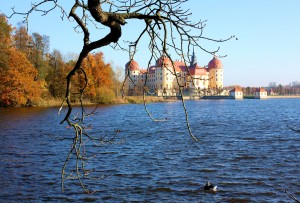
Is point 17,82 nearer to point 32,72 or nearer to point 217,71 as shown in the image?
point 32,72

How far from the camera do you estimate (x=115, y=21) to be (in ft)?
8.42

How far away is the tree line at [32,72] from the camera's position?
47719 millimetres

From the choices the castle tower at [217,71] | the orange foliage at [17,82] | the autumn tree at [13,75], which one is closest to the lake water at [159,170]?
the autumn tree at [13,75]

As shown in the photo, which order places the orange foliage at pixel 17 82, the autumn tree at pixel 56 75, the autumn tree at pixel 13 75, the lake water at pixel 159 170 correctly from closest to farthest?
the lake water at pixel 159 170 → the autumn tree at pixel 13 75 → the orange foliage at pixel 17 82 → the autumn tree at pixel 56 75

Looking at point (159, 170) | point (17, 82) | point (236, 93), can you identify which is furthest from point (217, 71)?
point (159, 170)

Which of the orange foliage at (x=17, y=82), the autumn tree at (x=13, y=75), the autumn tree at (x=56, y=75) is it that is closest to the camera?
the autumn tree at (x=13, y=75)

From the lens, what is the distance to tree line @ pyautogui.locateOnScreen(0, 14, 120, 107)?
47.7 meters

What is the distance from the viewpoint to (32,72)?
51.7 metres

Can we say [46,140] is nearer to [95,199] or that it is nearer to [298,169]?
[95,199]

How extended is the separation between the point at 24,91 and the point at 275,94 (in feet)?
505

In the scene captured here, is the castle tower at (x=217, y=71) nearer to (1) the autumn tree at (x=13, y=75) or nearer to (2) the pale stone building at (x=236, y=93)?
(2) the pale stone building at (x=236, y=93)

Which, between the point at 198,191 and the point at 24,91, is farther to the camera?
the point at 24,91

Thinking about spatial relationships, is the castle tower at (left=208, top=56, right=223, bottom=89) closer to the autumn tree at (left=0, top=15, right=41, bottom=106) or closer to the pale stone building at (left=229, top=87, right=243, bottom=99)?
the pale stone building at (left=229, top=87, right=243, bottom=99)

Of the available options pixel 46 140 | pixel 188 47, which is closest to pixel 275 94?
pixel 46 140
